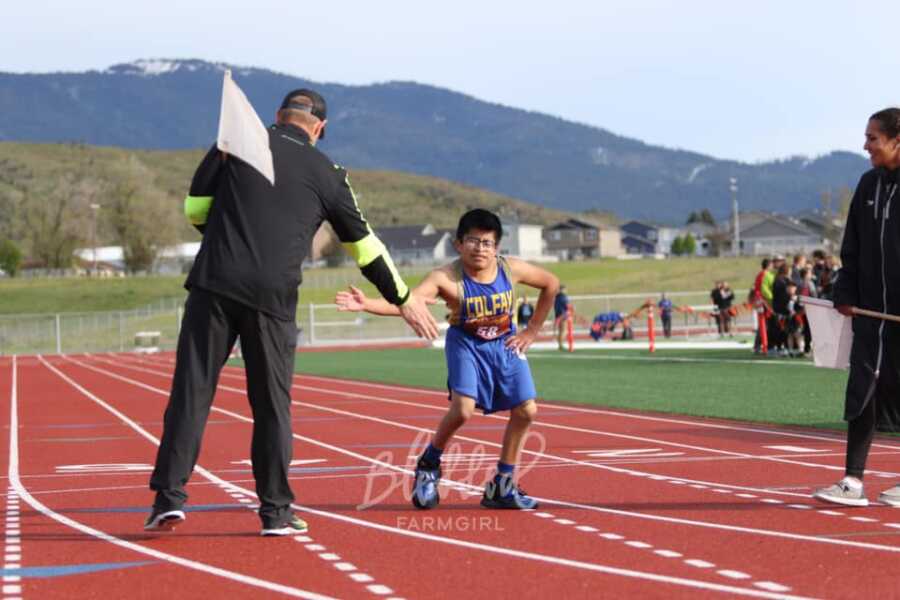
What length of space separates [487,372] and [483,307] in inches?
14.8

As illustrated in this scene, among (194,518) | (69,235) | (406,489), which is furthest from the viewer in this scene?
(69,235)

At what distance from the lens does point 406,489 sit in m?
9.66

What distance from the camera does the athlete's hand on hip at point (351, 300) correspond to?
25.2 ft

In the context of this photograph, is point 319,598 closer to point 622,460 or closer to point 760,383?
point 622,460

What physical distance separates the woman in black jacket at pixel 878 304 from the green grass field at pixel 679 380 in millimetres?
5339

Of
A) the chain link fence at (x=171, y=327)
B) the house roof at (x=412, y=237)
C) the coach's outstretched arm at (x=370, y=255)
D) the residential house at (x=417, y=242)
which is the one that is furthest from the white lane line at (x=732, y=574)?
the house roof at (x=412, y=237)

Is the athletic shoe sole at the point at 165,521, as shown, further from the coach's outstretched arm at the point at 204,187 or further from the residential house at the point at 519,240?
the residential house at the point at 519,240

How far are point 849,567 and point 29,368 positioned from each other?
3686 cm

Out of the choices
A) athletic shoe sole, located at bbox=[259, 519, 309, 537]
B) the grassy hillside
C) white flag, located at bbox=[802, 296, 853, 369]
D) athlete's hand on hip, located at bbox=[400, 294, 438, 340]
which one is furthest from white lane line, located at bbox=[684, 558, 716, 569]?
the grassy hillside

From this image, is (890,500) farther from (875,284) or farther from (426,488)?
(426,488)

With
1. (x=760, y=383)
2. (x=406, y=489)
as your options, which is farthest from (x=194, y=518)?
(x=760, y=383)

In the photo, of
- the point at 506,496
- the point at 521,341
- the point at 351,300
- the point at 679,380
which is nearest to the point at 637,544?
the point at 506,496

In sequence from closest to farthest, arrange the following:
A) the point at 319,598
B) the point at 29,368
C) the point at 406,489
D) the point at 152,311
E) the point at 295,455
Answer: the point at 319,598 → the point at 406,489 → the point at 295,455 → the point at 29,368 → the point at 152,311

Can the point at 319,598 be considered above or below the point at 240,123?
below
